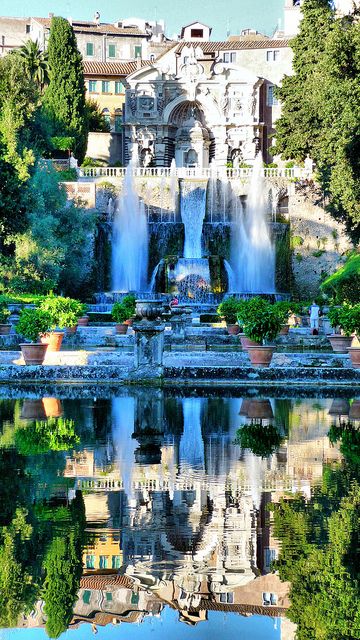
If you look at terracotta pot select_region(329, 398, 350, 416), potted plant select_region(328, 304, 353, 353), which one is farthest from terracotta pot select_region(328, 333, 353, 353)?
terracotta pot select_region(329, 398, 350, 416)

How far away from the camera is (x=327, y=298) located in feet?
168

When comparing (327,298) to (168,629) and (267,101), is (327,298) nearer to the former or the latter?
(267,101)

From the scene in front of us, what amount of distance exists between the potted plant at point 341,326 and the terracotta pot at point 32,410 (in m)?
8.83

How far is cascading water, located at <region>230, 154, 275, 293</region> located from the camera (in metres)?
60.1

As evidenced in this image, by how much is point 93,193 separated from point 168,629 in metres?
53.7

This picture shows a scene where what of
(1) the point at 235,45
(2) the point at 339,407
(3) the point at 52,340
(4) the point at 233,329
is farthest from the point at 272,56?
(2) the point at 339,407

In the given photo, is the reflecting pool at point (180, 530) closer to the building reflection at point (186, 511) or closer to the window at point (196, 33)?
the building reflection at point (186, 511)

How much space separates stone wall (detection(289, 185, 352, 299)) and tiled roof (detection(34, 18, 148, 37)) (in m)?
41.7

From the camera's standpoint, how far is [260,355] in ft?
82.3

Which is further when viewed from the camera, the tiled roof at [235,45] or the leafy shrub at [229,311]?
the tiled roof at [235,45]

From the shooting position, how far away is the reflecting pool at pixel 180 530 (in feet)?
24.5

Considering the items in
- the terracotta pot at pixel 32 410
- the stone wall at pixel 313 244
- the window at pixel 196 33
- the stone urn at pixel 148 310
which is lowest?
the terracotta pot at pixel 32 410

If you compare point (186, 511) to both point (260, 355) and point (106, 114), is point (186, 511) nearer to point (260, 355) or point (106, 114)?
point (260, 355)

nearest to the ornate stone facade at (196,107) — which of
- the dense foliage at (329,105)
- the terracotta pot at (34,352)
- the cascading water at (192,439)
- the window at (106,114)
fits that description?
the window at (106,114)
